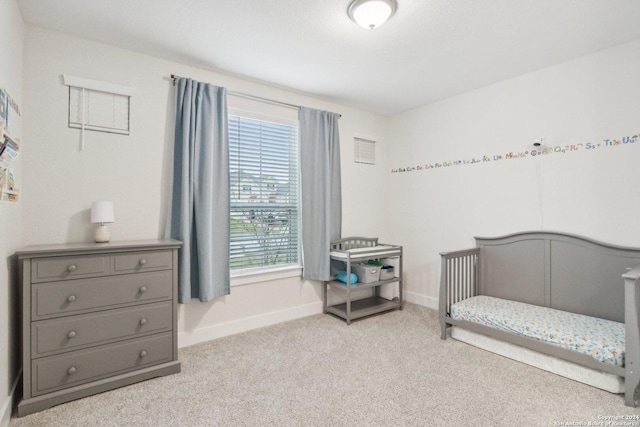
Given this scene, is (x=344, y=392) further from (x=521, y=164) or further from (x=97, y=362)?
(x=521, y=164)

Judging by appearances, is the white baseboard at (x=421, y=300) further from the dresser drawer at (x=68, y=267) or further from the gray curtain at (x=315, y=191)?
the dresser drawer at (x=68, y=267)

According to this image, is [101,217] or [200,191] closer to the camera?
[101,217]

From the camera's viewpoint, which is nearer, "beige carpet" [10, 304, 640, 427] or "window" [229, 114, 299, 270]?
"beige carpet" [10, 304, 640, 427]

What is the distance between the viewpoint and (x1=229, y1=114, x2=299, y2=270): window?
297 cm

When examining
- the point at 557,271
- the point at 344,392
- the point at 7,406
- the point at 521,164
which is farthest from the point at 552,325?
the point at 7,406

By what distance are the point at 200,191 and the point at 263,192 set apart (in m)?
0.66

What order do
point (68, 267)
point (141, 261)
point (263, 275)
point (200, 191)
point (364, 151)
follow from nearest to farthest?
point (68, 267), point (141, 261), point (200, 191), point (263, 275), point (364, 151)

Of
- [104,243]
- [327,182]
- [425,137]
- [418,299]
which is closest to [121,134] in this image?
[104,243]

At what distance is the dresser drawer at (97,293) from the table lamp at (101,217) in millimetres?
357

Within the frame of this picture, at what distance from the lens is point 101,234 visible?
2166 mm

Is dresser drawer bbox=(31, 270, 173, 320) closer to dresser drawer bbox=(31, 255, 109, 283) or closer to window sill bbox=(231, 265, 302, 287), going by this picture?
dresser drawer bbox=(31, 255, 109, 283)

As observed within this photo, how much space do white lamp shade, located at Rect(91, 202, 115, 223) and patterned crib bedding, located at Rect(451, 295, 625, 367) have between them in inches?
111

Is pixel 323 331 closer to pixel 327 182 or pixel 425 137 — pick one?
pixel 327 182

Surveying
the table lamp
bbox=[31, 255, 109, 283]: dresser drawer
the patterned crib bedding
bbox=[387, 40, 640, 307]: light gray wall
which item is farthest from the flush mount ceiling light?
the patterned crib bedding
